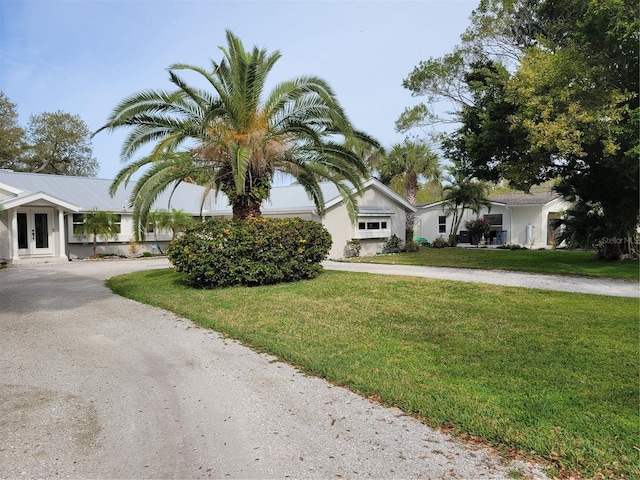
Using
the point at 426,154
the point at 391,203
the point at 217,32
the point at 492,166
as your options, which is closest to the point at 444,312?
the point at 217,32

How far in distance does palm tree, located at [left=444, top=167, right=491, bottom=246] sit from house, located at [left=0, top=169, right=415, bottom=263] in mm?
4180

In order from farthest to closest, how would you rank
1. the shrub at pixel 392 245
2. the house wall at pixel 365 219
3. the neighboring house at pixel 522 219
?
the neighboring house at pixel 522 219
the shrub at pixel 392 245
the house wall at pixel 365 219

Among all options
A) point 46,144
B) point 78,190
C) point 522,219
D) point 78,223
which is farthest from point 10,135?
point 522,219

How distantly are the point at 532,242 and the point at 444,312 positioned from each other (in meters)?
23.2

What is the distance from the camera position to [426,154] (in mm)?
27016

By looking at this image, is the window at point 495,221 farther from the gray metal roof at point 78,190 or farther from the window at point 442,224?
the gray metal roof at point 78,190

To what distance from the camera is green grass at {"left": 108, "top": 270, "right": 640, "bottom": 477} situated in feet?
11.7

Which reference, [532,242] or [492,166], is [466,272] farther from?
[532,242]

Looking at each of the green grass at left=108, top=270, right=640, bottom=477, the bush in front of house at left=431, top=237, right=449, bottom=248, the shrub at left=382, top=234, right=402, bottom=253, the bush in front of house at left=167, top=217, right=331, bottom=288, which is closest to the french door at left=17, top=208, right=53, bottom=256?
the green grass at left=108, top=270, right=640, bottom=477

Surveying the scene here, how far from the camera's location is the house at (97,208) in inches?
758

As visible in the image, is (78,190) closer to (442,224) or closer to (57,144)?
(57,144)

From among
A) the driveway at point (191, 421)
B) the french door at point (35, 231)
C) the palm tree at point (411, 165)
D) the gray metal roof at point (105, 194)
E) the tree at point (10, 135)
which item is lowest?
the driveway at point (191, 421)

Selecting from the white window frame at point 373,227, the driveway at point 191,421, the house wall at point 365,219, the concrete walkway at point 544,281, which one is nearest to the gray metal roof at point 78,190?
the house wall at point 365,219

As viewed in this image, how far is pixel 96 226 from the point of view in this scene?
20500 mm
